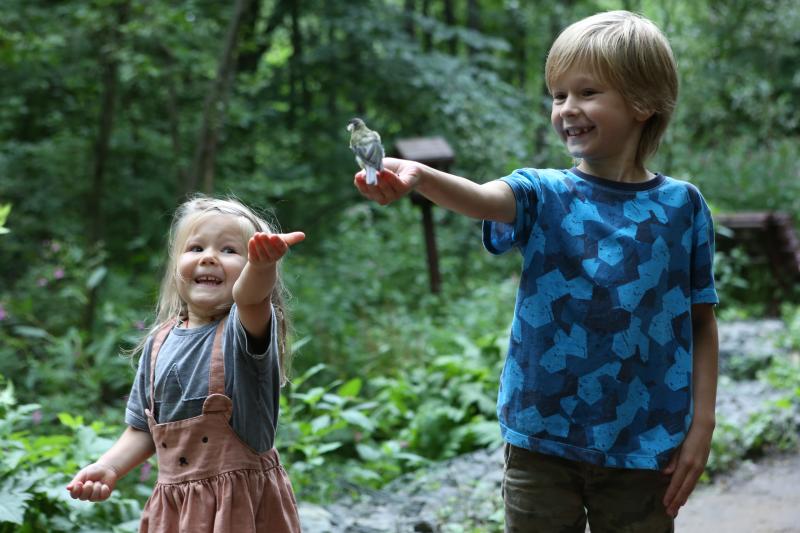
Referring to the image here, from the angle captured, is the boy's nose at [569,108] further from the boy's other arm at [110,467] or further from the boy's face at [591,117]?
the boy's other arm at [110,467]

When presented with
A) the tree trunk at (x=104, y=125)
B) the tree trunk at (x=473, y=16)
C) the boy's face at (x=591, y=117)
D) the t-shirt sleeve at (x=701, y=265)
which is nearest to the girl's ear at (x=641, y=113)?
→ the boy's face at (x=591, y=117)

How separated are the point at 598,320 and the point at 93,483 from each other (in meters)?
1.18

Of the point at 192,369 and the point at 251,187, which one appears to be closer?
the point at 192,369

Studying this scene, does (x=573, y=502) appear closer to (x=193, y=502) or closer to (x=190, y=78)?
(x=193, y=502)

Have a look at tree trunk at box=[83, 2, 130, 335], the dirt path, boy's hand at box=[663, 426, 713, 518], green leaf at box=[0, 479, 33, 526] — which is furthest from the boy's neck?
tree trunk at box=[83, 2, 130, 335]

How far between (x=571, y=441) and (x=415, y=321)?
5096 mm

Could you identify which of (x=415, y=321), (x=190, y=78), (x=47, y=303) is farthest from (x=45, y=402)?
(x=190, y=78)

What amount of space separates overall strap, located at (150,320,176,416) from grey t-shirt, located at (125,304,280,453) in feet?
0.04

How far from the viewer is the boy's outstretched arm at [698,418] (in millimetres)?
1895

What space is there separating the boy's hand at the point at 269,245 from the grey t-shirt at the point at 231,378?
235 mm

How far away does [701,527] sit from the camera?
346cm

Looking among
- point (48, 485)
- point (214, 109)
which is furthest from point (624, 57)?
point (214, 109)

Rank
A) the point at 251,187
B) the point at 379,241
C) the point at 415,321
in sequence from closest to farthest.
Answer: the point at 415,321, the point at 251,187, the point at 379,241

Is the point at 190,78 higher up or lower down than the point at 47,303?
higher up
